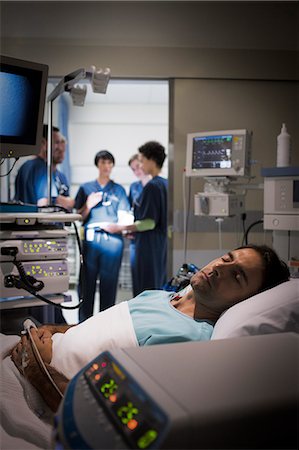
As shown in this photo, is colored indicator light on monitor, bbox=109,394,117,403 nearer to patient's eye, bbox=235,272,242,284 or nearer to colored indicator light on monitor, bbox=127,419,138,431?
colored indicator light on monitor, bbox=127,419,138,431

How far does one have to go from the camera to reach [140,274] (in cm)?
343

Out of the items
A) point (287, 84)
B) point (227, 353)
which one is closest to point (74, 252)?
point (287, 84)

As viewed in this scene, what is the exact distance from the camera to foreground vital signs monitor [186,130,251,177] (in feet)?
9.19

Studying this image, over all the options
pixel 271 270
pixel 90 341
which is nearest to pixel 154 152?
pixel 271 270

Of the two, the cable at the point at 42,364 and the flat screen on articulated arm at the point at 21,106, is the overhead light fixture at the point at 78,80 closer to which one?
the flat screen on articulated arm at the point at 21,106

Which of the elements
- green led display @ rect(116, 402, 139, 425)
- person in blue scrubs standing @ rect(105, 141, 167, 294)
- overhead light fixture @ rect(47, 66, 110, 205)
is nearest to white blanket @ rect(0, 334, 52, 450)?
green led display @ rect(116, 402, 139, 425)

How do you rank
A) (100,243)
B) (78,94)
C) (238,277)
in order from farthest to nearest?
1. (100,243)
2. (78,94)
3. (238,277)

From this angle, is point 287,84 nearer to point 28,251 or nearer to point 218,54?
point 218,54

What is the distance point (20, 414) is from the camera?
1.06 meters

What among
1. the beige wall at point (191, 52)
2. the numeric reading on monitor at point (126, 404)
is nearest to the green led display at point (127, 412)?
the numeric reading on monitor at point (126, 404)

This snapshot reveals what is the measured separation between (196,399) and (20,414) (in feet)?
2.06

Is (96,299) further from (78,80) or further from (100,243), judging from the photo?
(78,80)

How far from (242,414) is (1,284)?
1432 mm

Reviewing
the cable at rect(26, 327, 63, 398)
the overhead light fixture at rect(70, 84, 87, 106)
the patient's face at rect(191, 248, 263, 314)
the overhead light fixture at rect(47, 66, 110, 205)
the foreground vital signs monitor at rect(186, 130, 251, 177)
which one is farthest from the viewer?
the foreground vital signs monitor at rect(186, 130, 251, 177)
